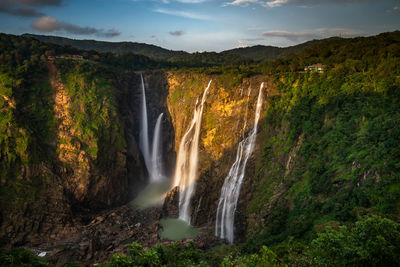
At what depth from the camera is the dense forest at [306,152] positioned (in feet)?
35.6

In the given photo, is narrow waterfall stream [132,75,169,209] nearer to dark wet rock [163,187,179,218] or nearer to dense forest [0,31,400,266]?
dark wet rock [163,187,179,218]

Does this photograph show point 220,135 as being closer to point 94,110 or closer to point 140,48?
point 94,110

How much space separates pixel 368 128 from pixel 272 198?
9620mm

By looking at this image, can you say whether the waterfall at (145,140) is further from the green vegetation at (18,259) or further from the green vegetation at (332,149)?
the green vegetation at (18,259)

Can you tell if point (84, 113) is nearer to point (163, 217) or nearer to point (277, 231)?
point (163, 217)

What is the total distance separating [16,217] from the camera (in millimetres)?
25766

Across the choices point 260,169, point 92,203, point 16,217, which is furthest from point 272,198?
point 16,217

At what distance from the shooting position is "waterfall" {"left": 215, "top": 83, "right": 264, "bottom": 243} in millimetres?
24955

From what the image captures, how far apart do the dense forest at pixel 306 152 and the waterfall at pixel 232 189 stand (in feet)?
5.28

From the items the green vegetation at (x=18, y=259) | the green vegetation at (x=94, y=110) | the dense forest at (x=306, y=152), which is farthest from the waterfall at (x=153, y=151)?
the green vegetation at (x=18, y=259)

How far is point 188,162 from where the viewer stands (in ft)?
110

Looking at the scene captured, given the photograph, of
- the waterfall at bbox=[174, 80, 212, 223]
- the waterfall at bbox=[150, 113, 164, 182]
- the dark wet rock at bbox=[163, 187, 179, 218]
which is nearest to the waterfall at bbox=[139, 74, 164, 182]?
the waterfall at bbox=[150, 113, 164, 182]

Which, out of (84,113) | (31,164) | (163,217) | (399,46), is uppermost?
(399,46)

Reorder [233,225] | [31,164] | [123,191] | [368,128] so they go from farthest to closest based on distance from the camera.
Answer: [123,191], [31,164], [233,225], [368,128]
